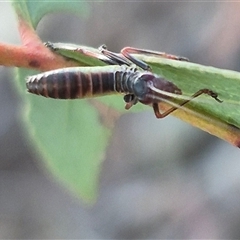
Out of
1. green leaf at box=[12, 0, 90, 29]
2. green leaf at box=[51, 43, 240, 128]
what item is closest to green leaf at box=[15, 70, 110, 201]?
green leaf at box=[12, 0, 90, 29]

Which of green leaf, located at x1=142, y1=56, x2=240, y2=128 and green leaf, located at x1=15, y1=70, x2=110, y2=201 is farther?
green leaf, located at x1=15, y1=70, x2=110, y2=201

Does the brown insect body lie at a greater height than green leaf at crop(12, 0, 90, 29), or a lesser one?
lesser

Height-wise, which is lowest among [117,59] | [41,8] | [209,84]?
[209,84]

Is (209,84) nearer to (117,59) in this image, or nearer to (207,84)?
(207,84)

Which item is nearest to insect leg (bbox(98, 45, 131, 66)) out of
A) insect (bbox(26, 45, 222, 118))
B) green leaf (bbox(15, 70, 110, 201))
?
insect (bbox(26, 45, 222, 118))

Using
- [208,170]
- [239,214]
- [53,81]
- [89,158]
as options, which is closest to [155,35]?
[208,170]

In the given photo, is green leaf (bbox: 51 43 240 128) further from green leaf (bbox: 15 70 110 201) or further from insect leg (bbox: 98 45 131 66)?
green leaf (bbox: 15 70 110 201)

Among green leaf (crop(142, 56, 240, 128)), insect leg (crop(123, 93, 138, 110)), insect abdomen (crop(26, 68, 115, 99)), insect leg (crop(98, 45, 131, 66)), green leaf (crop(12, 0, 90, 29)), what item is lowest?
green leaf (crop(142, 56, 240, 128))

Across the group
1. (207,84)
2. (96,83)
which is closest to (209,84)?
(207,84)
